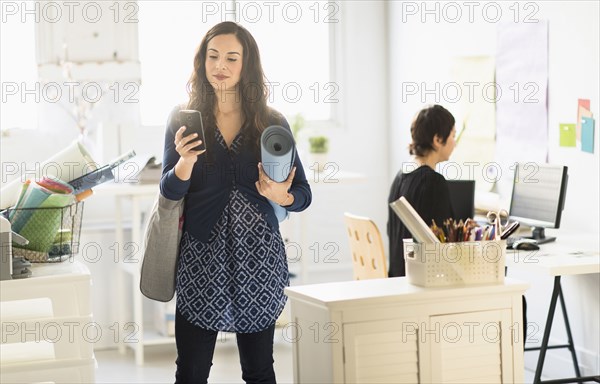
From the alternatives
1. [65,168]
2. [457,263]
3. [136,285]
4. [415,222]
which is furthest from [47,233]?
[136,285]

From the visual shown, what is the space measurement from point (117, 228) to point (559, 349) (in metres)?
2.19

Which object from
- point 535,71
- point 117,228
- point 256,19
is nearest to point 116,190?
point 117,228

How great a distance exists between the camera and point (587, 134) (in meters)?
3.87

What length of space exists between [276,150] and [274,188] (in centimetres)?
10

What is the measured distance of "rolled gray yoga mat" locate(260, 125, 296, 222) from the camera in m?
2.25

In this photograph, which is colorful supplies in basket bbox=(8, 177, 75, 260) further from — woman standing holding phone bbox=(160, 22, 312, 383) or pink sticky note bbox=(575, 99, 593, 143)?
pink sticky note bbox=(575, 99, 593, 143)

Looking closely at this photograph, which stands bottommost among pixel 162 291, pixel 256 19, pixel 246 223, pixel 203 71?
pixel 162 291

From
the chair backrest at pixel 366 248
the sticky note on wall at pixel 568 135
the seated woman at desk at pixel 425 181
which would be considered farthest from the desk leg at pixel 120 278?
the sticky note on wall at pixel 568 135

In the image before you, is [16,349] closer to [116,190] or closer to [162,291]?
[162,291]

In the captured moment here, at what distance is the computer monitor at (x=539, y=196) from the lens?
12.3 feet

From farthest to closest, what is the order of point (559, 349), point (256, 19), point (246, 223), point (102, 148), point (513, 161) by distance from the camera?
1. point (256, 19)
2. point (102, 148)
3. point (513, 161)
4. point (559, 349)
5. point (246, 223)

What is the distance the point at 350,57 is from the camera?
18.9 ft

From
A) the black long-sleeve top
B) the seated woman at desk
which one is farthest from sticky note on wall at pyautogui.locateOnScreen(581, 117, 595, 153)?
the black long-sleeve top

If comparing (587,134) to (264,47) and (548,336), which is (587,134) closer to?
(548,336)
